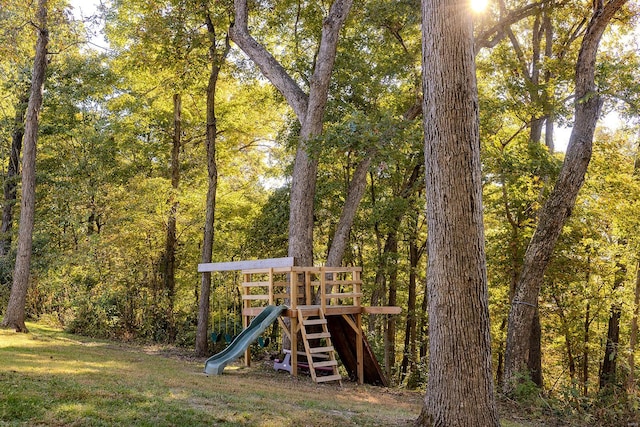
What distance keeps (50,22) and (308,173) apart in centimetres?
699

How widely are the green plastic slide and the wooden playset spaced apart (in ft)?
0.25

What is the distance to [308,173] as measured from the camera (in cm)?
1159

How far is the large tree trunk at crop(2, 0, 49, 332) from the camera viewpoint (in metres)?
12.4

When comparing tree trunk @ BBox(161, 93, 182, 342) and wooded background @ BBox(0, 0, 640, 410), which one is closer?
wooded background @ BBox(0, 0, 640, 410)

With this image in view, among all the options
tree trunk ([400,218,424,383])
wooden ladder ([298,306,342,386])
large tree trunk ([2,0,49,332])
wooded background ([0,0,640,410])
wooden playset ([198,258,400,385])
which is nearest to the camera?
wooden ladder ([298,306,342,386])

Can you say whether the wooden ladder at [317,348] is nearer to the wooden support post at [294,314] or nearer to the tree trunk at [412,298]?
the wooden support post at [294,314]

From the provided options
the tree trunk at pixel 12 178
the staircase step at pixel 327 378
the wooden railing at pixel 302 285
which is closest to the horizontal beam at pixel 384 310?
the wooden railing at pixel 302 285

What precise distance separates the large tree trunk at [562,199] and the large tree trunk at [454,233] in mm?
5452

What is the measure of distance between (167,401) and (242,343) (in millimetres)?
3904

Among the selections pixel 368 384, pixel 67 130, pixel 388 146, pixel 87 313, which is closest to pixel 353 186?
pixel 388 146

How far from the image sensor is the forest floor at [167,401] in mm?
4676

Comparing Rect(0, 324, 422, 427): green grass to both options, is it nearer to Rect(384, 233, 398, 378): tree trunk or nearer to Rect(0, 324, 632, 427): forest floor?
Rect(0, 324, 632, 427): forest floor

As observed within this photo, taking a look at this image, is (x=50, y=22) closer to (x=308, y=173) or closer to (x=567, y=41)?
(x=308, y=173)

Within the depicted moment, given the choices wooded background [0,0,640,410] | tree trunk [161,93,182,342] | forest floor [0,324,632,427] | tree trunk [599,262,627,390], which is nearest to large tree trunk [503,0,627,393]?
wooded background [0,0,640,410]
